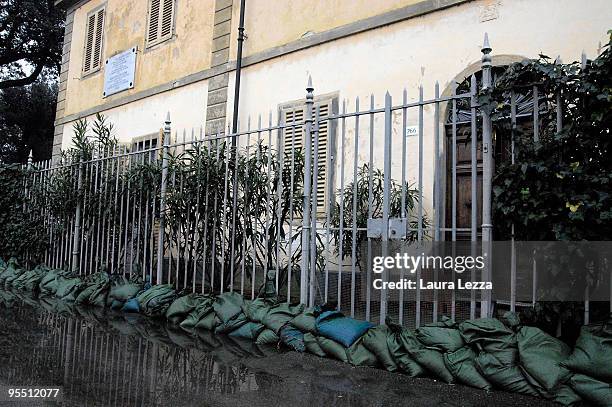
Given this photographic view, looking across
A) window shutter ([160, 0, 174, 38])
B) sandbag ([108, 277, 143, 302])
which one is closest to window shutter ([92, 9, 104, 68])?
window shutter ([160, 0, 174, 38])

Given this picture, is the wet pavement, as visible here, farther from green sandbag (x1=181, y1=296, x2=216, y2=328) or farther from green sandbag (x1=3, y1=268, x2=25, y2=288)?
green sandbag (x1=3, y1=268, x2=25, y2=288)

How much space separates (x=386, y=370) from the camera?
3.90m

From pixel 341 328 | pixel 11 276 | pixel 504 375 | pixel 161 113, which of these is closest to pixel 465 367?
pixel 504 375

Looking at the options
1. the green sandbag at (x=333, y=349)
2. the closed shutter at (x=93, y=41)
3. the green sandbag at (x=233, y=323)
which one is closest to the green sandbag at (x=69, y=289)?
the green sandbag at (x=233, y=323)

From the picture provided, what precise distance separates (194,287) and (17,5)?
19.8m

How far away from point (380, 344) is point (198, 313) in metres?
2.21

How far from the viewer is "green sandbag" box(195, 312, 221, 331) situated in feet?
17.1

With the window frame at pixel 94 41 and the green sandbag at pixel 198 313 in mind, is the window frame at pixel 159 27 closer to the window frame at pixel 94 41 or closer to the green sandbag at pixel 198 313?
the window frame at pixel 94 41

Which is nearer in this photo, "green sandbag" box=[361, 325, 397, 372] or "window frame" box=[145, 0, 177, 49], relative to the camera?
"green sandbag" box=[361, 325, 397, 372]

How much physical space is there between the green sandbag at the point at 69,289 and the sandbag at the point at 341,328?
4133 mm

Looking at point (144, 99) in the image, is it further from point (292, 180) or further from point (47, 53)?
point (47, 53)

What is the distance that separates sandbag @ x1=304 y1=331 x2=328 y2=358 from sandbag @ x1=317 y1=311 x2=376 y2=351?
80 mm

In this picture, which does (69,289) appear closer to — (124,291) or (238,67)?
(124,291)

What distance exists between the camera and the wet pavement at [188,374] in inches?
130
